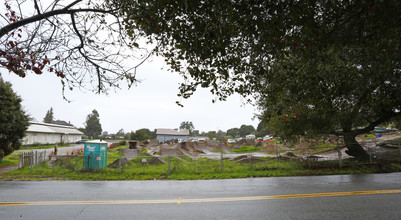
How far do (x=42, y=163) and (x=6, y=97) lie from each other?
6.89m

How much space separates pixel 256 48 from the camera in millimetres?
5242

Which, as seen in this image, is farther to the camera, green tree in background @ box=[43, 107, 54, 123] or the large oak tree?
green tree in background @ box=[43, 107, 54, 123]

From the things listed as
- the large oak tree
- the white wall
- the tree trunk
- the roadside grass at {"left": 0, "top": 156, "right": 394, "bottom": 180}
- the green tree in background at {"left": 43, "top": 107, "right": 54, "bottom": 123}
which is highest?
the green tree in background at {"left": 43, "top": 107, "right": 54, "bottom": 123}

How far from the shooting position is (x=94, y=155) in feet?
43.5

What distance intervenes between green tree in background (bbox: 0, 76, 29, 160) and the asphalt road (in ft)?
36.9

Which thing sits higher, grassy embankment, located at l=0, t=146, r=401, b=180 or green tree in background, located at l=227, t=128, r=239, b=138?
green tree in background, located at l=227, t=128, r=239, b=138

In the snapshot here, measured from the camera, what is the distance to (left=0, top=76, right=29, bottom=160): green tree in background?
16.5 metres

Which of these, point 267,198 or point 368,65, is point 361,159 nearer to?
point 368,65

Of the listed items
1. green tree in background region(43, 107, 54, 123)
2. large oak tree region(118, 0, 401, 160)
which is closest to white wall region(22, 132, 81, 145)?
large oak tree region(118, 0, 401, 160)

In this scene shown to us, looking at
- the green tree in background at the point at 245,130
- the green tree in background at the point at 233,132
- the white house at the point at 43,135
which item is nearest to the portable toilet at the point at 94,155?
the white house at the point at 43,135

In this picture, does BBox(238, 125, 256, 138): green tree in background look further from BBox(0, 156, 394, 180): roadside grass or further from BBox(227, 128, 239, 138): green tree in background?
BBox(0, 156, 394, 180): roadside grass

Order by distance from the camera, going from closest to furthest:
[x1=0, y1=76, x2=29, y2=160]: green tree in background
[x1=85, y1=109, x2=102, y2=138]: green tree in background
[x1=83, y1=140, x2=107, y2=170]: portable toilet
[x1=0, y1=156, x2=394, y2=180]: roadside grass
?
1. [x1=0, y1=156, x2=394, y2=180]: roadside grass
2. [x1=83, y1=140, x2=107, y2=170]: portable toilet
3. [x1=0, y1=76, x2=29, y2=160]: green tree in background
4. [x1=85, y1=109, x2=102, y2=138]: green tree in background

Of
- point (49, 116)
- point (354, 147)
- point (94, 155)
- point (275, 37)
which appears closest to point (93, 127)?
point (49, 116)

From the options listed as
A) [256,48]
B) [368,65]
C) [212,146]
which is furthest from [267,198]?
[212,146]
